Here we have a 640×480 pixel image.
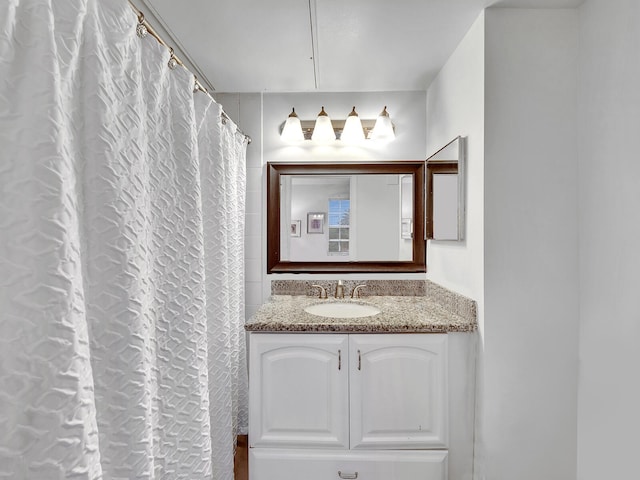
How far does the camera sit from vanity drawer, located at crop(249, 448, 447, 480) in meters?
1.55

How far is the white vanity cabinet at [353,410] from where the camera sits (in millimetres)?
1561

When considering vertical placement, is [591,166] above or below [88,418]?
above

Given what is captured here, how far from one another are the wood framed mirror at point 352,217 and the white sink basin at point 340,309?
10.5 inches

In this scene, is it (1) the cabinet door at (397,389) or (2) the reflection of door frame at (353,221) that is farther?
(2) the reflection of door frame at (353,221)

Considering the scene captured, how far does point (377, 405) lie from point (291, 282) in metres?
0.94

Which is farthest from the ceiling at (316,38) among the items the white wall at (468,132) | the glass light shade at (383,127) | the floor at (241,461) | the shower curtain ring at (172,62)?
the floor at (241,461)

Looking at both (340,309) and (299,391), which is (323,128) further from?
(299,391)

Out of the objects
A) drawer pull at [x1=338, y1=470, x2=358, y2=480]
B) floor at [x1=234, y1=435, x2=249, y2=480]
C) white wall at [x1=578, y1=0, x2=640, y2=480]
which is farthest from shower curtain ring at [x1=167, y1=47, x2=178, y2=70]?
floor at [x1=234, y1=435, x2=249, y2=480]

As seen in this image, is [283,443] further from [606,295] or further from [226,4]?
[226,4]

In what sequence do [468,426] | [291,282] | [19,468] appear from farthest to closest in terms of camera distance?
[291,282], [468,426], [19,468]

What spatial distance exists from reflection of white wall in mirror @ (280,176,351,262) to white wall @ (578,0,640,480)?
1.26 meters

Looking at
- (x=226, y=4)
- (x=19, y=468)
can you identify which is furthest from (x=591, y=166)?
(x=19, y=468)

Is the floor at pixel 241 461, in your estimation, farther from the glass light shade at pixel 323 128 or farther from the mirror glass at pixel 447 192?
the glass light shade at pixel 323 128

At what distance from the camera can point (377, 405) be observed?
157cm
